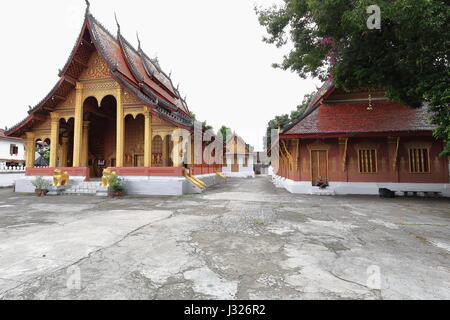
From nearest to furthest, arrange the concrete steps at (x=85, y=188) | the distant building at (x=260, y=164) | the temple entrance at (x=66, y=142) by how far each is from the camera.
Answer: the concrete steps at (x=85, y=188), the temple entrance at (x=66, y=142), the distant building at (x=260, y=164)

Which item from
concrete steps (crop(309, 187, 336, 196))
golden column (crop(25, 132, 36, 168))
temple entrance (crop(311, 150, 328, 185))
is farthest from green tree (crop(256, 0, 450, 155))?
golden column (crop(25, 132, 36, 168))

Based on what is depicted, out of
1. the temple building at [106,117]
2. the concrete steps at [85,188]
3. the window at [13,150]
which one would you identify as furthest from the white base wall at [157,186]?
the window at [13,150]

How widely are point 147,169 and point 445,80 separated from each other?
1113 cm

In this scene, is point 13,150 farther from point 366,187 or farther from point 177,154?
point 366,187

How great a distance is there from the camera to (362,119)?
1132cm

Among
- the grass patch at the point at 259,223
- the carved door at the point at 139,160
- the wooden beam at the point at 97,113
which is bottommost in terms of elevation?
the grass patch at the point at 259,223

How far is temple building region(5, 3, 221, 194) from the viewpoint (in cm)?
1102

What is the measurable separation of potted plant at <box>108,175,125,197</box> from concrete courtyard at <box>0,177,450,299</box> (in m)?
4.74

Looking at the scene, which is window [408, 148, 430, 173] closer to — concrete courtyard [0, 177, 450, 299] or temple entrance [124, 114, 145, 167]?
concrete courtyard [0, 177, 450, 299]

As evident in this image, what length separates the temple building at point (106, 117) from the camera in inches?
434

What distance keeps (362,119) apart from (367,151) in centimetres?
172

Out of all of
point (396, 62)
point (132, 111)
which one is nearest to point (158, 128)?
point (132, 111)

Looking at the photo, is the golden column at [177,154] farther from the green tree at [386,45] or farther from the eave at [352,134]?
the green tree at [386,45]
